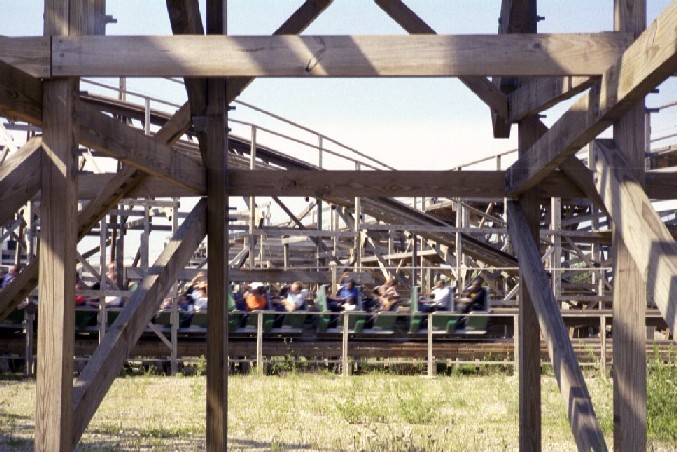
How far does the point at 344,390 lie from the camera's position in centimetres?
1675

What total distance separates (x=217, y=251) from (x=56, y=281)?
2.48 m

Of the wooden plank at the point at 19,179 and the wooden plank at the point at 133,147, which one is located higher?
the wooden plank at the point at 133,147

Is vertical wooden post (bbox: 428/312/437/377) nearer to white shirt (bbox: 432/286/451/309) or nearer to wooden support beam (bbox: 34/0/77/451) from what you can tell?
white shirt (bbox: 432/286/451/309)

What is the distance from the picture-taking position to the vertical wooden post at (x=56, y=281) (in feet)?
15.1

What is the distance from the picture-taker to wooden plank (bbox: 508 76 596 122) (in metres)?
5.66

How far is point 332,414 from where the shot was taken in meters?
13.6

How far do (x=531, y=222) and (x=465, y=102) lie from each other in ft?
37.5

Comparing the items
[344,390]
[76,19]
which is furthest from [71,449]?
[344,390]

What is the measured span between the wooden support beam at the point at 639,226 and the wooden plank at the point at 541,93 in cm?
55

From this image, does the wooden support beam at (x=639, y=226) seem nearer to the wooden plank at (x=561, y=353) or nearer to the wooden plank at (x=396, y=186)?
the wooden plank at (x=561, y=353)

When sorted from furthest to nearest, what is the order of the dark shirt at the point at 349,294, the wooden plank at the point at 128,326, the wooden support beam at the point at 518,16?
the dark shirt at the point at 349,294
the wooden support beam at the point at 518,16
the wooden plank at the point at 128,326

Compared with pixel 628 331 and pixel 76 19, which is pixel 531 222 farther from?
pixel 76 19

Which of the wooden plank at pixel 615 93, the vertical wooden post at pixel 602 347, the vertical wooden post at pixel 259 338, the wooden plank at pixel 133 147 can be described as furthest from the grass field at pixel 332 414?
the wooden plank at pixel 615 93

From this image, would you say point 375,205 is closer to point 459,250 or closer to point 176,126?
point 459,250
